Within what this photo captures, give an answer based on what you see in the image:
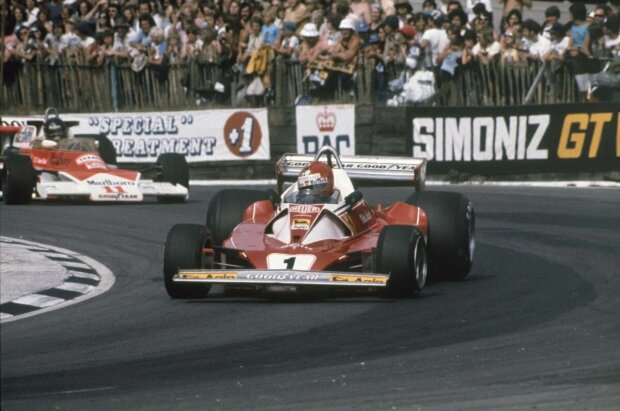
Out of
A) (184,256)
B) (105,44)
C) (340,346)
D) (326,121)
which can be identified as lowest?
(340,346)

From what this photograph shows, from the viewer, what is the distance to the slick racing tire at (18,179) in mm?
19016

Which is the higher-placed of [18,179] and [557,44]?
[557,44]

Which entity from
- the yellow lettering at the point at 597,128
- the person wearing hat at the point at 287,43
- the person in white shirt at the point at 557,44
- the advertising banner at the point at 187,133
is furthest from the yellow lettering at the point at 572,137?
the advertising banner at the point at 187,133

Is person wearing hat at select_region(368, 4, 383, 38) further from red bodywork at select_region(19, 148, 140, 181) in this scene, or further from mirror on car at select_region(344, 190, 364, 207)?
mirror on car at select_region(344, 190, 364, 207)

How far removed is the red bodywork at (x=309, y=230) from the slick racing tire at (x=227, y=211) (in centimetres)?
30

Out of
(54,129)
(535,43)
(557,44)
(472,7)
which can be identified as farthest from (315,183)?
(472,7)

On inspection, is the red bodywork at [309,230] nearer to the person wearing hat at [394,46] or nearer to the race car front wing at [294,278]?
the race car front wing at [294,278]

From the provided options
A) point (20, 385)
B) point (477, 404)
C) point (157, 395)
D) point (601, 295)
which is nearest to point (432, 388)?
Answer: point (477, 404)

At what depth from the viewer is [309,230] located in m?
11.3

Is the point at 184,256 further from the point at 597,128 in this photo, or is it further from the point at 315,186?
the point at 597,128

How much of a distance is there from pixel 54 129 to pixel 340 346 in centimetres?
1228

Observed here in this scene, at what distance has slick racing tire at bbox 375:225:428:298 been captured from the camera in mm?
10688

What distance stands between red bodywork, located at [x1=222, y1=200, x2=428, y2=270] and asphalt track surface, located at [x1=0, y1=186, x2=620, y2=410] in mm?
350

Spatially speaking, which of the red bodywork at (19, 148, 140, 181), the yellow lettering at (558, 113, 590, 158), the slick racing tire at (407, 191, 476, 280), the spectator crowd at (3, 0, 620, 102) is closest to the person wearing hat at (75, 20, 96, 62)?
the spectator crowd at (3, 0, 620, 102)
